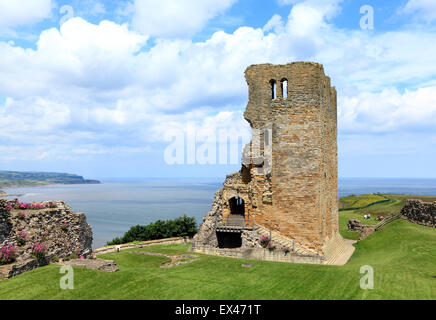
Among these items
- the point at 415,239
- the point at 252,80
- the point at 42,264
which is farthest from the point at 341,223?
the point at 42,264

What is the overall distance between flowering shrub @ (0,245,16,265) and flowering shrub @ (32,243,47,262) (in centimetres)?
93

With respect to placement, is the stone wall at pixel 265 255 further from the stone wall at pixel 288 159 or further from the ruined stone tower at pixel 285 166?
the stone wall at pixel 288 159

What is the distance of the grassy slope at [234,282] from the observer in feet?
46.4

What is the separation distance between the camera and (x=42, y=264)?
677 inches

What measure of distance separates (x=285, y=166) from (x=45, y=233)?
1589 centimetres

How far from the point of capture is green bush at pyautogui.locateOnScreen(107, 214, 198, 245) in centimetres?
3853

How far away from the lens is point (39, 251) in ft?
55.9

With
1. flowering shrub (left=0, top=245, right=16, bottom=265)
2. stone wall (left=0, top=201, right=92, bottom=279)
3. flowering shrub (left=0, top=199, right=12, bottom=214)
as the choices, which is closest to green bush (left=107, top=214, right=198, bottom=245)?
stone wall (left=0, top=201, right=92, bottom=279)

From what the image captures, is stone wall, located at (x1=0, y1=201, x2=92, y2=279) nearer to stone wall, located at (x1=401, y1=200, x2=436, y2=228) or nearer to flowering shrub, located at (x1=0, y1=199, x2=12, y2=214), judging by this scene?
flowering shrub, located at (x1=0, y1=199, x2=12, y2=214)

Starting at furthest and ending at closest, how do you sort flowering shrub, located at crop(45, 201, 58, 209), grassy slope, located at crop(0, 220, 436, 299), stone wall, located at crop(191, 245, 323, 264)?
stone wall, located at crop(191, 245, 323, 264) < flowering shrub, located at crop(45, 201, 58, 209) < grassy slope, located at crop(0, 220, 436, 299)

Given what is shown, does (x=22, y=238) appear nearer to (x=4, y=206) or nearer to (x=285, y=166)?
(x=4, y=206)

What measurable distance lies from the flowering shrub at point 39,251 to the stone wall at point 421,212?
29414 millimetres

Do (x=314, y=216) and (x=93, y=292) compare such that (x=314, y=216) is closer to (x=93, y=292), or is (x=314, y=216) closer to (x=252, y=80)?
(x=252, y=80)

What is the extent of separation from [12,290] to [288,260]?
15513 millimetres
